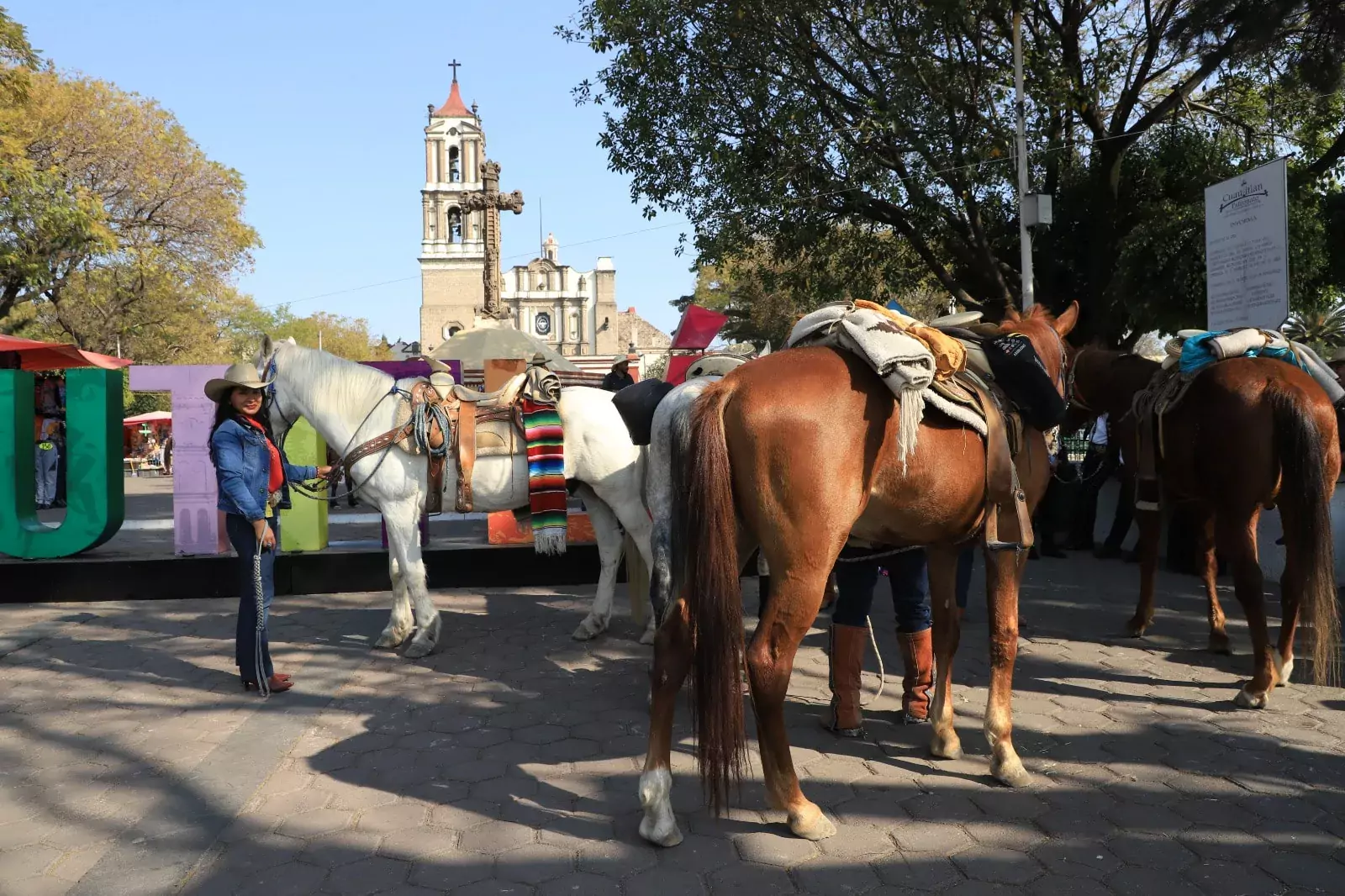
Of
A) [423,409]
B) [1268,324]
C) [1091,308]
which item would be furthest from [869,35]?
[423,409]

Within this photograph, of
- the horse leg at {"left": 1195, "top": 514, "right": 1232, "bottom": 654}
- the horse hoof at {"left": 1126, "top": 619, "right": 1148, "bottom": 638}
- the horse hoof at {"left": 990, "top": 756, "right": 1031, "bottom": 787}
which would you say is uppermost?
the horse leg at {"left": 1195, "top": 514, "right": 1232, "bottom": 654}

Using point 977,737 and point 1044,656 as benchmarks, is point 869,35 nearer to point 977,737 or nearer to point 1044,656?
point 1044,656

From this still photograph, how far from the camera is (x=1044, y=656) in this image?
573 centimetres

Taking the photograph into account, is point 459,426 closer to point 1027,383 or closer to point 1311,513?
point 1027,383

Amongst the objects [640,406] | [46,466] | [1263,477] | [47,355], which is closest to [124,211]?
[46,466]

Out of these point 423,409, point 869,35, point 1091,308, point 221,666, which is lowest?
point 221,666

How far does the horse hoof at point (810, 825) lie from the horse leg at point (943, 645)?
1.00m

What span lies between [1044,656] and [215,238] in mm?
28005

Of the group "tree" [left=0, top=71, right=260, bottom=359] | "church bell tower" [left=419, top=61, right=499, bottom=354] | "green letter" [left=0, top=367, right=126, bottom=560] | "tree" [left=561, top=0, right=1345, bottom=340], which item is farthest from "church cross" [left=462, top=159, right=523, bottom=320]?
"church bell tower" [left=419, top=61, right=499, bottom=354]

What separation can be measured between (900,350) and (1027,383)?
1028 millimetres

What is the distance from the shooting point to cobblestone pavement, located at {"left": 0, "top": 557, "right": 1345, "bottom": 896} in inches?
121

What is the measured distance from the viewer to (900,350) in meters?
3.31

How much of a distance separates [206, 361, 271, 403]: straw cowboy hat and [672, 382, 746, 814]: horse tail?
3106mm

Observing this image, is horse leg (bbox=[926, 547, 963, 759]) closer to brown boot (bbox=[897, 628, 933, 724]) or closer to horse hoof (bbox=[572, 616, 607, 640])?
brown boot (bbox=[897, 628, 933, 724])
